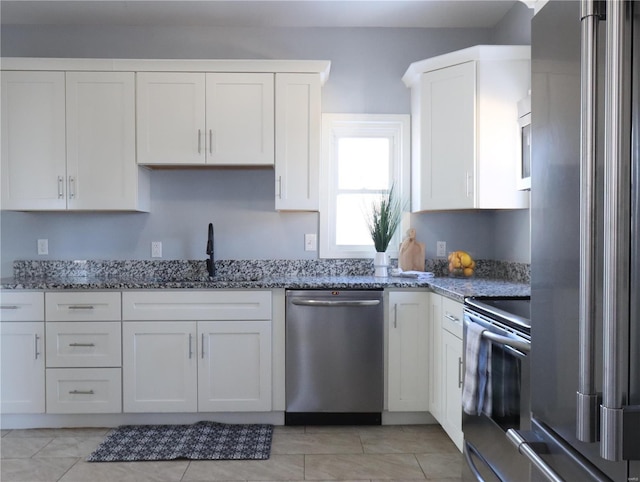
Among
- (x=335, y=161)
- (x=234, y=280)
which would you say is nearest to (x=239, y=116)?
(x=335, y=161)

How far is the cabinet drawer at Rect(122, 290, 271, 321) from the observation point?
2857 mm

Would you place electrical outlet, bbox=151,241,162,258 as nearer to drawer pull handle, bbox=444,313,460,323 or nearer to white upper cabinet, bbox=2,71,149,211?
white upper cabinet, bbox=2,71,149,211

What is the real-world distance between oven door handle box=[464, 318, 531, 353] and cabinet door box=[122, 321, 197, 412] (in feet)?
5.69

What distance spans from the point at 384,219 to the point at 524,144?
99 cm

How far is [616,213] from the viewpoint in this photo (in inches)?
29.0

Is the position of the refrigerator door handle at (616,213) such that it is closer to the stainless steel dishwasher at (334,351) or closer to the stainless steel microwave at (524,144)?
the stainless steel microwave at (524,144)

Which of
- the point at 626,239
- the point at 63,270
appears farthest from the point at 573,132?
the point at 63,270

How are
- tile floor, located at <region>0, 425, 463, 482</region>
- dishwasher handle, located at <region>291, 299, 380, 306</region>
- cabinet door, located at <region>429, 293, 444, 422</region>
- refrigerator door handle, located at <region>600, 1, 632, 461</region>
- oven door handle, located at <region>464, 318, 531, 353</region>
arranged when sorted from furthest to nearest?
dishwasher handle, located at <region>291, 299, 380, 306</region>
cabinet door, located at <region>429, 293, 444, 422</region>
tile floor, located at <region>0, 425, 463, 482</region>
oven door handle, located at <region>464, 318, 531, 353</region>
refrigerator door handle, located at <region>600, 1, 632, 461</region>

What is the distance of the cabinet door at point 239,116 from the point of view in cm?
307

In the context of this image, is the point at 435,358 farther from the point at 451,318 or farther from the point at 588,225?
the point at 588,225

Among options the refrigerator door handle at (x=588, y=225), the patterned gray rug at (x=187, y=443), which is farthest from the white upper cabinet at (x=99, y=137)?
the refrigerator door handle at (x=588, y=225)

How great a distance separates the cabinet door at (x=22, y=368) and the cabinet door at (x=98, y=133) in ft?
2.73

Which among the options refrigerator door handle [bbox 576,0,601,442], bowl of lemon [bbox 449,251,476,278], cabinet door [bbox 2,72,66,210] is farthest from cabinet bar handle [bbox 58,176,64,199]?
refrigerator door handle [bbox 576,0,601,442]

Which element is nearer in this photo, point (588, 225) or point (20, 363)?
point (588, 225)
